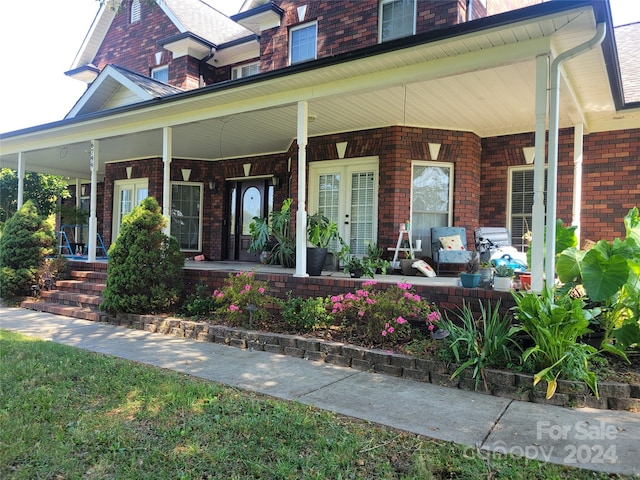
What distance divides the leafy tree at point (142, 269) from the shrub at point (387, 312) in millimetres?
3027

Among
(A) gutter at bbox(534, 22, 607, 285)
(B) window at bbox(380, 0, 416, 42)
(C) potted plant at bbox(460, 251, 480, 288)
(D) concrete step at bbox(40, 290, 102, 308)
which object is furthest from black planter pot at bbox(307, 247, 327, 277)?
(B) window at bbox(380, 0, 416, 42)

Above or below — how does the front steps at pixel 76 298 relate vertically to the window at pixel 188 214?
below

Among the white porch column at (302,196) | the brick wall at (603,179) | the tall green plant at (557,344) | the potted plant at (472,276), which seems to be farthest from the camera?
the brick wall at (603,179)

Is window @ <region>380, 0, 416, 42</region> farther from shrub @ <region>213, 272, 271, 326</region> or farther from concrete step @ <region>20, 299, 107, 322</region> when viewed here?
concrete step @ <region>20, 299, 107, 322</region>

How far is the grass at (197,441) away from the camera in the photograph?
8.14 feet

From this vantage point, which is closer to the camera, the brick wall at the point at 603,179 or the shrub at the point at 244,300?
the shrub at the point at 244,300

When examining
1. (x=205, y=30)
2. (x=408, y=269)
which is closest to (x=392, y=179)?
(x=408, y=269)

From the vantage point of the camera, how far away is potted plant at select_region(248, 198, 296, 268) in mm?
8531

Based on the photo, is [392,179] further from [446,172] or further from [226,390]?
[226,390]

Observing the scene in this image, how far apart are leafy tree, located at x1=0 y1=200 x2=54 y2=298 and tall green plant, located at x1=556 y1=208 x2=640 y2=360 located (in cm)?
893

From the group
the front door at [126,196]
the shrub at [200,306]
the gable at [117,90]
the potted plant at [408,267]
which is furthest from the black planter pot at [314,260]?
the front door at [126,196]

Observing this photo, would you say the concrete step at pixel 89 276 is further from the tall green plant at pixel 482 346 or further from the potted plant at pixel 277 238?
the tall green plant at pixel 482 346

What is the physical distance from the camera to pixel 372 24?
29.7 ft

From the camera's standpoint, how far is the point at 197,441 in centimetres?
280
